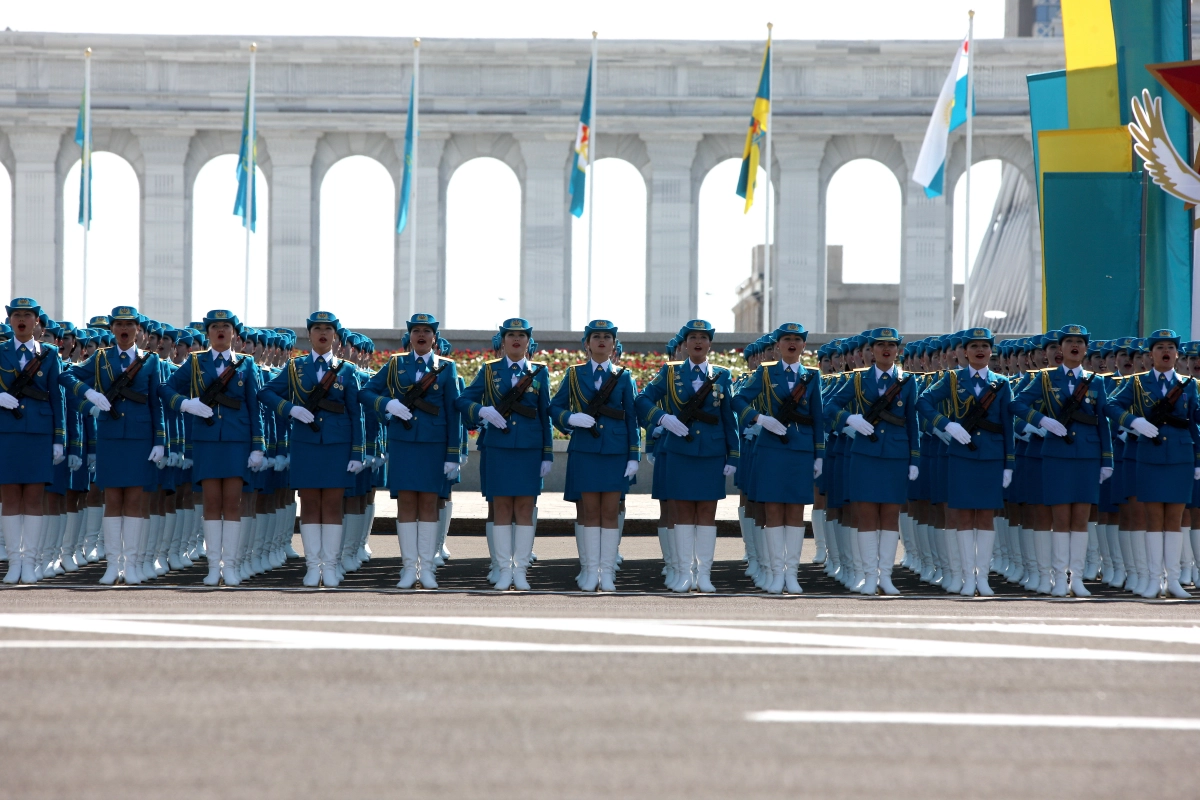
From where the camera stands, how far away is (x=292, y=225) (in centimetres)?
3991

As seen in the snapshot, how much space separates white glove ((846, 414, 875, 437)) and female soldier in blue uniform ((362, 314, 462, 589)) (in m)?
3.29

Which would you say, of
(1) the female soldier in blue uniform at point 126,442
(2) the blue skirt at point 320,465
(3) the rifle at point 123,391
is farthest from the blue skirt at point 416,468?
(3) the rifle at point 123,391

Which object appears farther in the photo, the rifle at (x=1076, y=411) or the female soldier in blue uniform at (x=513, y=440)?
the rifle at (x=1076, y=411)

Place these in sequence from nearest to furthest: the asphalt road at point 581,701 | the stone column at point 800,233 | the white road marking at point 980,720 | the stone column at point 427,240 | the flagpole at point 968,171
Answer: the asphalt road at point 581,701 → the white road marking at point 980,720 → the flagpole at point 968,171 → the stone column at point 427,240 → the stone column at point 800,233

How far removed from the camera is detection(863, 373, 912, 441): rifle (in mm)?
11984

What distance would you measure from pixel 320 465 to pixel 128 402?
171 cm

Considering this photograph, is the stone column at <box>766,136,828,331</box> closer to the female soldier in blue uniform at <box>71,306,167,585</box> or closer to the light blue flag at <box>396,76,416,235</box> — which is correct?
the light blue flag at <box>396,76,416,235</box>

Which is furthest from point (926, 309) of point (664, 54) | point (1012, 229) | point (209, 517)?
point (209, 517)

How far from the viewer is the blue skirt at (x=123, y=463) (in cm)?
1175

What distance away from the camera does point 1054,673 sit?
7.44 meters

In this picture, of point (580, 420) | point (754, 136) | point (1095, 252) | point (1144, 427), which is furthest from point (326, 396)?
point (754, 136)

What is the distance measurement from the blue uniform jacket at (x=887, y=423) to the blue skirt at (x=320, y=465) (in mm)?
4216

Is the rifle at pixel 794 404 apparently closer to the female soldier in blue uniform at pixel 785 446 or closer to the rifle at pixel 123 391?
the female soldier in blue uniform at pixel 785 446

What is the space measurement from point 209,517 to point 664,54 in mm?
29759
